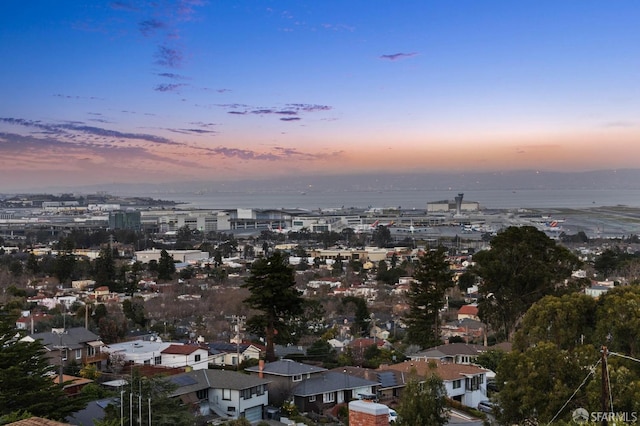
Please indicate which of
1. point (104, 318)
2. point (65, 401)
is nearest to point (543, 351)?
point (65, 401)

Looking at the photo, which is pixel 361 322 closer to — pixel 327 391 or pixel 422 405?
pixel 327 391

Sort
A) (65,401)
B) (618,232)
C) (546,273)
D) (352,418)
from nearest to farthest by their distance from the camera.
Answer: (352,418)
(65,401)
(546,273)
(618,232)

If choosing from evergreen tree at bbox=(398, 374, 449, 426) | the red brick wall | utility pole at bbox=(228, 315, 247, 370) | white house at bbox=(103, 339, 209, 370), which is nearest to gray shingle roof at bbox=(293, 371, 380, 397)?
utility pole at bbox=(228, 315, 247, 370)

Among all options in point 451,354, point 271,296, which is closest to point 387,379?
point 271,296

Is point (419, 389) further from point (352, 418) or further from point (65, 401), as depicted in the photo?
point (65, 401)

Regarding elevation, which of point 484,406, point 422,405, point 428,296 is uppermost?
point 422,405

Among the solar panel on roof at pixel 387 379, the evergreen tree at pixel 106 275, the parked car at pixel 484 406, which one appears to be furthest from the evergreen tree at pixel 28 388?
the evergreen tree at pixel 106 275
